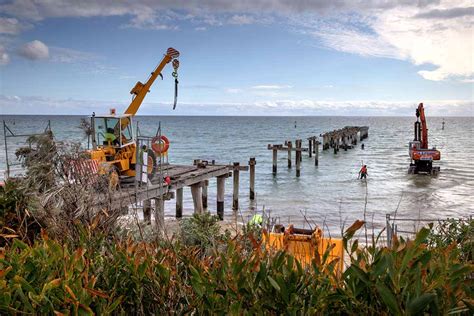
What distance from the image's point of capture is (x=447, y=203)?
2358 cm

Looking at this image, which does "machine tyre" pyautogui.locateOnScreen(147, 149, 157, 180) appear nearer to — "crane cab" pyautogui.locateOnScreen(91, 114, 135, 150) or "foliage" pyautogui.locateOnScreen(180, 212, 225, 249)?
"crane cab" pyautogui.locateOnScreen(91, 114, 135, 150)

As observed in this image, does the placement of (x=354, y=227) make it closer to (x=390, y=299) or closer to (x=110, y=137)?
(x=390, y=299)

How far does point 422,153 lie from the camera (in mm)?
32562

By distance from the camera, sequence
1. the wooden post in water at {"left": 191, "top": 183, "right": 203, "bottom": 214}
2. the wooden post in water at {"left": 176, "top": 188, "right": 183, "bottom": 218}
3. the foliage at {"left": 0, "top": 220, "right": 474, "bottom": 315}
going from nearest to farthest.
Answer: the foliage at {"left": 0, "top": 220, "right": 474, "bottom": 315}
the wooden post in water at {"left": 191, "top": 183, "right": 203, "bottom": 214}
the wooden post in water at {"left": 176, "top": 188, "right": 183, "bottom": 218}

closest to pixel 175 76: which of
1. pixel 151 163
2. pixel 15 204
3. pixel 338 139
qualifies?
pixel 151 163

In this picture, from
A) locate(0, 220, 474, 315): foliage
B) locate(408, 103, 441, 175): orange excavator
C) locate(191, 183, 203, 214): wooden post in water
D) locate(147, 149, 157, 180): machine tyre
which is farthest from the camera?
locate(408, 103, 441, 175): orange excavator

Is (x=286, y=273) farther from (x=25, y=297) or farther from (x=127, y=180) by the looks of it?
(x=127, y=180)

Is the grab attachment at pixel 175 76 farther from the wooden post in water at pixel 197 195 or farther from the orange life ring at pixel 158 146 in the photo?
the wooden post in water at pixel 197 195

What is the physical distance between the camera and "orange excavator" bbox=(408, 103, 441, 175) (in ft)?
106

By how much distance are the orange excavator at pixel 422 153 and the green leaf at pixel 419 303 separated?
106ft

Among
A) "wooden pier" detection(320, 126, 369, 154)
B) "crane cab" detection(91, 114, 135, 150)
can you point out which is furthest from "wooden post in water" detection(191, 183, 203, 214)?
"wooden pier" detection(320, 126, 369, 154)

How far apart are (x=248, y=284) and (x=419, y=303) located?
1.04 metres

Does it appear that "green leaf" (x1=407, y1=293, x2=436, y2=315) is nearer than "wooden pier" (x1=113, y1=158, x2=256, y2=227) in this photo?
Yes

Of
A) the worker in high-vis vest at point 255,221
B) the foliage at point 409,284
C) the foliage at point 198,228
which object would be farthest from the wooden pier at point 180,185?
the foliage at point 409,284
